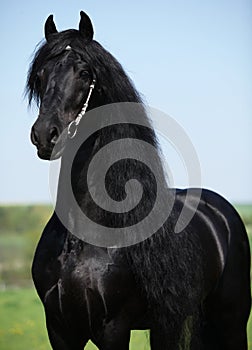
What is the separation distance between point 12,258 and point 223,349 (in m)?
9.06

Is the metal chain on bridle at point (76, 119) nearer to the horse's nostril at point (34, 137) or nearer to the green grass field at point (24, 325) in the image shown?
the horse's nostril at point (34, 137)

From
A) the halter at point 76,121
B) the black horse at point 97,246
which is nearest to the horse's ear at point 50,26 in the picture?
the black horse at point 97,246

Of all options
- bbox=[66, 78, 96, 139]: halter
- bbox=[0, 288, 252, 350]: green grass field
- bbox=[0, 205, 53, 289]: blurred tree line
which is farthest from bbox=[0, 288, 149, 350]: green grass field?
bbox=[66, 78, 96, 139]: halter

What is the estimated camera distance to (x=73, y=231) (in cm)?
312

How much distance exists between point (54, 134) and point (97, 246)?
1.90ft

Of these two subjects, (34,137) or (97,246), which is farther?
(97,246)

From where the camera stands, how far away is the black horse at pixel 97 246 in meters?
3.02

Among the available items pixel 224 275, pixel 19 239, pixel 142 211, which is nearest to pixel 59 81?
pixel 142 211

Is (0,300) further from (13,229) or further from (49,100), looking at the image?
(49,100)

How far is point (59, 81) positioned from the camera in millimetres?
3000

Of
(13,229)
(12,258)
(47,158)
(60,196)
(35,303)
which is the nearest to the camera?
(47,158)

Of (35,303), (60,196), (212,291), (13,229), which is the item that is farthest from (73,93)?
(13,229)

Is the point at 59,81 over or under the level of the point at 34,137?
over

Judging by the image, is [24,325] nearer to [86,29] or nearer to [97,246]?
[97,246]
